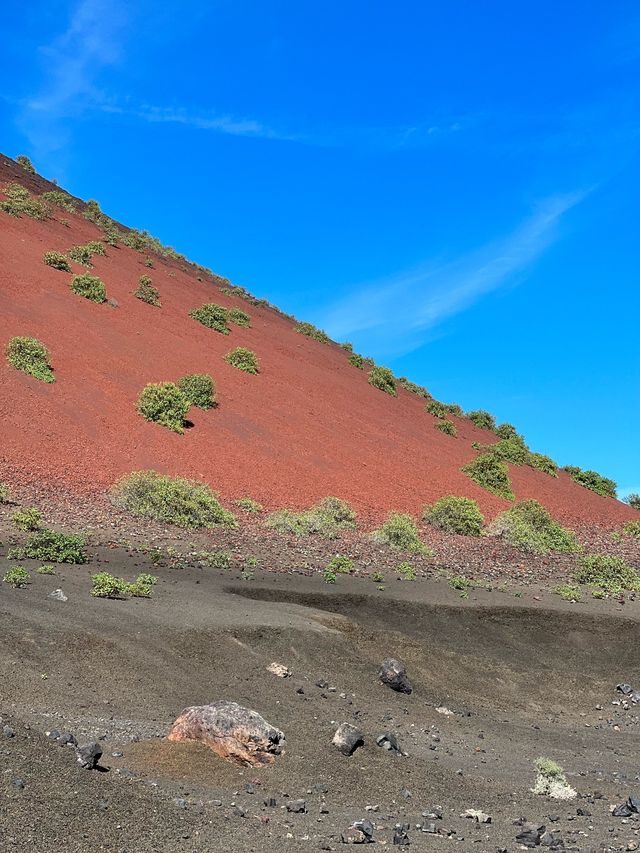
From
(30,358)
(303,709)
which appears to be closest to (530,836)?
(303,709)

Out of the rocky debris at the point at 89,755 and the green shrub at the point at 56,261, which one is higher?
the green shrub at the point at 56,261

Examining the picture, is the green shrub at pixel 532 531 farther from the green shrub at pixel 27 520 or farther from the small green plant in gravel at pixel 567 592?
the green shrub at pixel 27 520

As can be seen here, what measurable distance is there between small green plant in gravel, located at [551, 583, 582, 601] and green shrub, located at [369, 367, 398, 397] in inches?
1188

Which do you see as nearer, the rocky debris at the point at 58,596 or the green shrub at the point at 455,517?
the rocky debris at the point at 58,596

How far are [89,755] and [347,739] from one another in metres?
2.84

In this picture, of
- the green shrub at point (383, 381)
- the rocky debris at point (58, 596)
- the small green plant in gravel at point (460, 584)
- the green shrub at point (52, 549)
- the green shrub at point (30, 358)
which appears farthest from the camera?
the green shrub at point (383, 381)

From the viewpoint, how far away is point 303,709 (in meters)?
8.41

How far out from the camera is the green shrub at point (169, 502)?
18547 millimetres

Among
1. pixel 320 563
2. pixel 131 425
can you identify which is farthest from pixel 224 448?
pixel 320 563

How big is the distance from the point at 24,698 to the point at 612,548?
23929 millimetres

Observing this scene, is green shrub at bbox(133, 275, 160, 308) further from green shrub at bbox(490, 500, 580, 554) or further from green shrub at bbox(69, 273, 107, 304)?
green shrub at bbox(490, 500, 580, 554)

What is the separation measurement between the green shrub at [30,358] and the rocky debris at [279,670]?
1970 cm

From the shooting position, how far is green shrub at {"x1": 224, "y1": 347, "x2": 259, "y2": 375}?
36.8 metres

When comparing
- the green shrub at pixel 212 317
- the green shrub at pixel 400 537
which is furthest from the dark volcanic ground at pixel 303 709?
the green shrub at pixel 212 317
